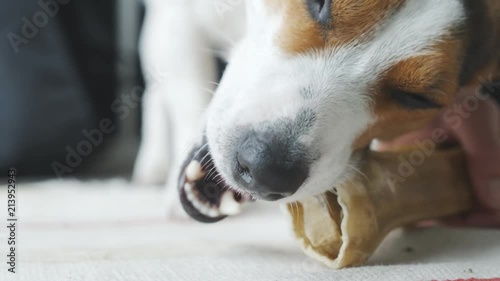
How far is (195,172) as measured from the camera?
1.09m

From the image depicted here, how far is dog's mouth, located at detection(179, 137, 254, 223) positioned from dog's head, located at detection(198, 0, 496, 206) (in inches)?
2.9

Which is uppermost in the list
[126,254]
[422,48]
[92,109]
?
[422,48]

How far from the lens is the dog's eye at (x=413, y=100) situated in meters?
1.05

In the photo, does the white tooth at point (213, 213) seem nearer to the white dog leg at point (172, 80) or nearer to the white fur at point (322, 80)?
the white fur at point (322, 80)

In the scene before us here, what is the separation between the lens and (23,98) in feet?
5.62

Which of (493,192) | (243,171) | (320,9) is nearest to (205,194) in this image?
(243,171)

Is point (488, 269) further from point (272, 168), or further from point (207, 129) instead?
point (207, 129)

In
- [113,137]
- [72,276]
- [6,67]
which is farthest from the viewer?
[113,137]

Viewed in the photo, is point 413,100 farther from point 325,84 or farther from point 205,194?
point 205,194

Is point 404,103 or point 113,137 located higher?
point 404,103

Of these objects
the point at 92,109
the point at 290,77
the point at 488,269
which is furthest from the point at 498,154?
the point at 92,109

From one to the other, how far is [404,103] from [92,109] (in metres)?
1.08

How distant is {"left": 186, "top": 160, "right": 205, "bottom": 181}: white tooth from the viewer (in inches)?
42.7

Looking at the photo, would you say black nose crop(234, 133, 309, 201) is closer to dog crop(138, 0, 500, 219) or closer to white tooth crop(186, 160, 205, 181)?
dog crop(138, 0, 500, 219)
